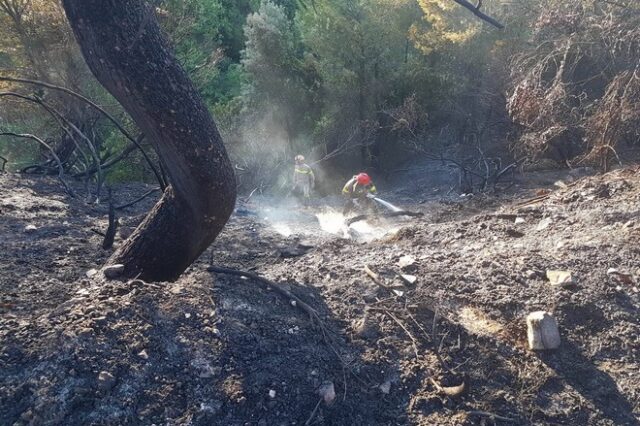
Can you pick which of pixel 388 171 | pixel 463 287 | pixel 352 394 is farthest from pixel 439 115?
pixel 352 394

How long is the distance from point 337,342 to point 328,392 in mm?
408

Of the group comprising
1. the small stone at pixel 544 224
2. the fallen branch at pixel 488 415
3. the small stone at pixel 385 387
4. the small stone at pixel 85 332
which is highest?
the small stone at pixel 85 332

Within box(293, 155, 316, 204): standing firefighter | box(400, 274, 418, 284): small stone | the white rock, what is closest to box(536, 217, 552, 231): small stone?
box(400, 274, 418, 284): small stone

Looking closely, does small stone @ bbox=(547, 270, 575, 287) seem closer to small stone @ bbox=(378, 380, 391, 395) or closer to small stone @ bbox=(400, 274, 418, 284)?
small stone @ bbox=(400, 274, 418, 284)

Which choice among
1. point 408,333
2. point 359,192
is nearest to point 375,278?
point 408,333

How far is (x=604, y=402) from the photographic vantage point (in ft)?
9.09

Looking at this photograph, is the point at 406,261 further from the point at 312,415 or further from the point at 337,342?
the point at 312,415

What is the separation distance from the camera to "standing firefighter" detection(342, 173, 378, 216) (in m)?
9.48

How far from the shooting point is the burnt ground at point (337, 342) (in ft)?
7.89

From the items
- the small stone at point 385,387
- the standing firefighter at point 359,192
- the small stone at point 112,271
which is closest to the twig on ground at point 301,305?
the small stone at point 385,387

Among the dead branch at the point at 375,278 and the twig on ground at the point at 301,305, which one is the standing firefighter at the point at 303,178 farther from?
the twig on ground at the point at 301,305

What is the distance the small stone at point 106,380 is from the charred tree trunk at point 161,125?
3.49ft

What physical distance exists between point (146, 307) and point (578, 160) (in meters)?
9.62

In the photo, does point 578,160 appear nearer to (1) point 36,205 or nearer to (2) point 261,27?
(1) point 36,205
